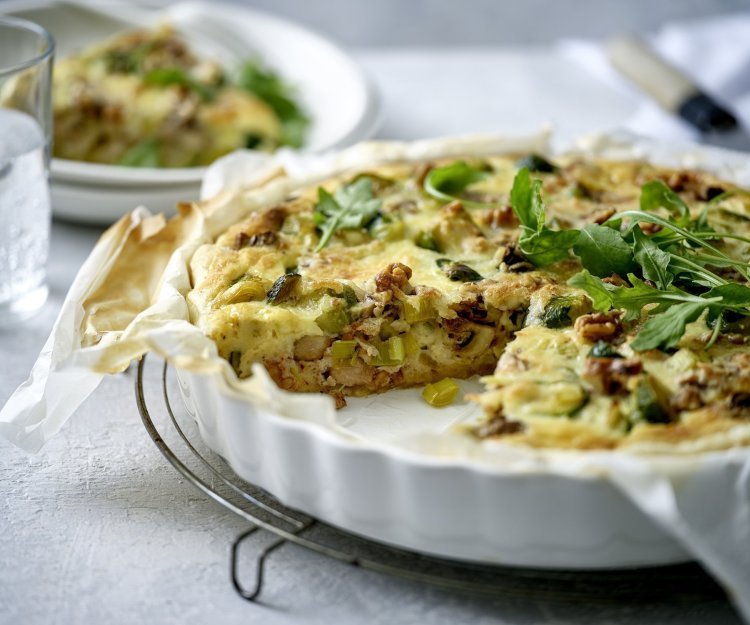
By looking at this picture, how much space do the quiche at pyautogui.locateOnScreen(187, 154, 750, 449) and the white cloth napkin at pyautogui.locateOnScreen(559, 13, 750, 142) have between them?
1.58 m

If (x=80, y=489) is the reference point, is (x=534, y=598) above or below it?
above

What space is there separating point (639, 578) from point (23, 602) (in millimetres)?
1781

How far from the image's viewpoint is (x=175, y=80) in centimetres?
610

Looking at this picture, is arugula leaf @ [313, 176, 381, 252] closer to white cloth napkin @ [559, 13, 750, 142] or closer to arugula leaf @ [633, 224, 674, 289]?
arugula leaf @ [633, 224, 674, 289]

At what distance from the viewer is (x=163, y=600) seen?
292cm

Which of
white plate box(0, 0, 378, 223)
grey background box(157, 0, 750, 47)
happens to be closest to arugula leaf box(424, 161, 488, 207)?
white plate box(0, 0, 378, 223)

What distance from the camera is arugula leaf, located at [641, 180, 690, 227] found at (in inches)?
156

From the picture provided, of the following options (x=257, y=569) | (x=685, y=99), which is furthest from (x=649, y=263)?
(x=685, y=99)

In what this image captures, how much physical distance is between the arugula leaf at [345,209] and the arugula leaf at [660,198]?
1057 millimetres

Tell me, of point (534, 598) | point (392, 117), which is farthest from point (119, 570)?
point (392, 117)

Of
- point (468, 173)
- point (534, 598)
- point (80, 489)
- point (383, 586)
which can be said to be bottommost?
point (80, 489)

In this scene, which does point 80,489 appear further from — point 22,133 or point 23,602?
point 22,133

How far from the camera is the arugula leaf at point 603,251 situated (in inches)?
141

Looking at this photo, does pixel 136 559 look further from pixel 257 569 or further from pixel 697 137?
pixel 697 137
